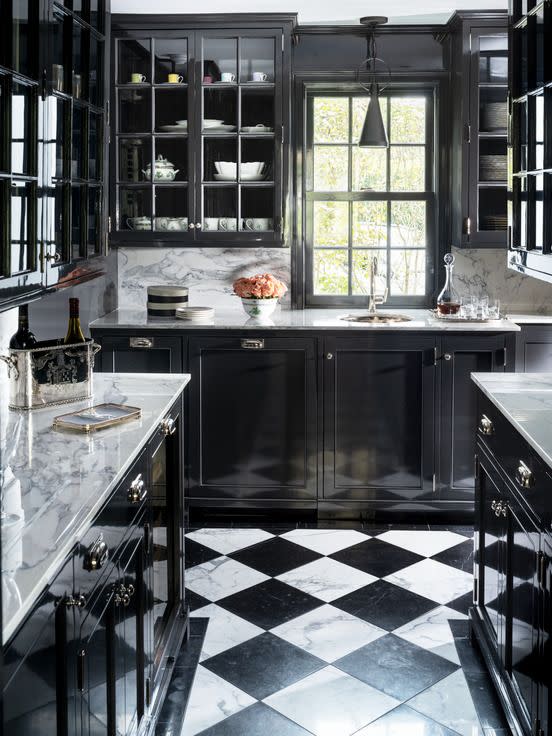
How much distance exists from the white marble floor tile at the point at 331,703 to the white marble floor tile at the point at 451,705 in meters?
0.10

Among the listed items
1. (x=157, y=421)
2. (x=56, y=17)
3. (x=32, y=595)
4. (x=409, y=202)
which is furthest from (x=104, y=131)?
(x=409, y=202)

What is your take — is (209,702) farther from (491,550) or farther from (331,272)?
(331,272)

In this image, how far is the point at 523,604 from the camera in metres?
2.62

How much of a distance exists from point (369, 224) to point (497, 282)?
83 cm

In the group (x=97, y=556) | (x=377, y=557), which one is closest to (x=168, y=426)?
(x=97, y=556)

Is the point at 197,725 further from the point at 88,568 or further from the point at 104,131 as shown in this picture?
the point at 104,131

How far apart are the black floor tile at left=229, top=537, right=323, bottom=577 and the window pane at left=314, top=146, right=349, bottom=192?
218 cm

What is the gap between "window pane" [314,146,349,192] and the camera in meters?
5.65

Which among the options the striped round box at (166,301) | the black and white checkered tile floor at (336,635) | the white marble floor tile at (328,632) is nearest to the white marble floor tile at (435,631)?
the black and white checkered tile floor at (336,635)

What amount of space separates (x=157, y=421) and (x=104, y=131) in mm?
1201

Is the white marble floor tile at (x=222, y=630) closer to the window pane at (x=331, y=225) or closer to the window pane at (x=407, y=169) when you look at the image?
the window pane at (x=331, y=225)

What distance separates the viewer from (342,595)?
401cm

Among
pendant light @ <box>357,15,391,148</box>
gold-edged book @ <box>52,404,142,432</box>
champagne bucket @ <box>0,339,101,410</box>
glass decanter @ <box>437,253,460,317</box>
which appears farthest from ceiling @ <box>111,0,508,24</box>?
gold-edged book @ <box>52,404,142,432</box>

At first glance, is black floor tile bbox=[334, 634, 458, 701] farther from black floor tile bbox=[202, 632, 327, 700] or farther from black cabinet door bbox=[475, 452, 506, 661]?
black cabinet door bbox=[475, 452, 506, 661]
